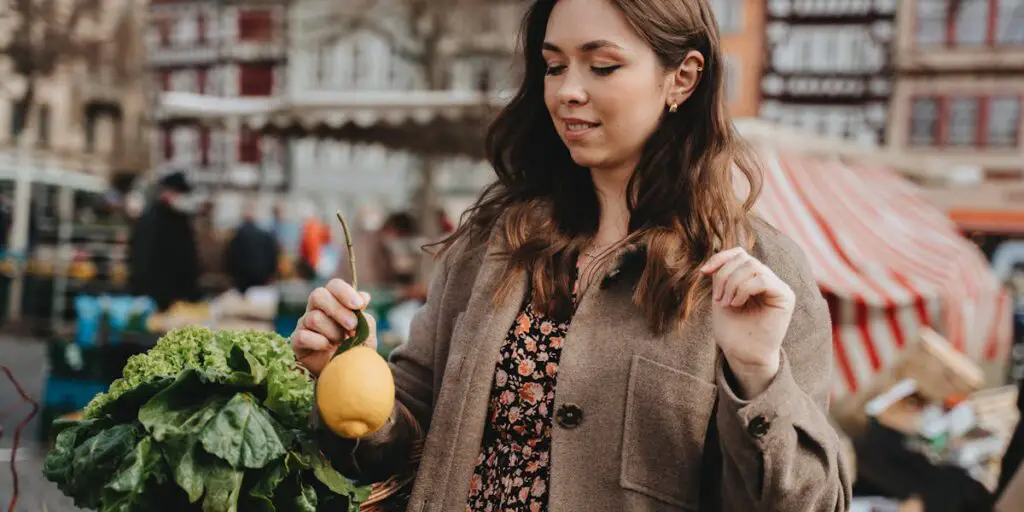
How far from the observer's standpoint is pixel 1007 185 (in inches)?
1030

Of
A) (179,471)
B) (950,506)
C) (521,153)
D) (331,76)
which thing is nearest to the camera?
(179,471)

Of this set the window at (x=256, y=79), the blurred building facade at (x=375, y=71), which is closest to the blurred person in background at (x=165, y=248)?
the blurred building facade at (x=375, y=71)

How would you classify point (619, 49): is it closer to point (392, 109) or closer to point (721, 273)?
point (721, 273)

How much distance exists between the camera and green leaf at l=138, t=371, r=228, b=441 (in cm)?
148

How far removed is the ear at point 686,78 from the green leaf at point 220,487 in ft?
3.20

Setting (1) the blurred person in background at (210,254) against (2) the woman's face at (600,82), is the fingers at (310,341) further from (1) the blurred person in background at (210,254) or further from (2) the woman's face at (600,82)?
(1) the blurred person in background at (210,254)

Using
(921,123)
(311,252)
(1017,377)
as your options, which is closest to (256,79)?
(921,123)

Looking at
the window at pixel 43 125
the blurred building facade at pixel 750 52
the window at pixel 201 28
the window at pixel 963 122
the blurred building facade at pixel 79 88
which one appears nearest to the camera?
the blurred building facade at pixel 79 88

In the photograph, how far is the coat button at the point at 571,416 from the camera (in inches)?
66.1

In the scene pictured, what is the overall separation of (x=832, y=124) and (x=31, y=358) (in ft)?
79.2

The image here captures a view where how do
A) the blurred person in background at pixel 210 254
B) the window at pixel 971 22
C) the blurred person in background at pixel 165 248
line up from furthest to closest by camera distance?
the window at pixel 971 22 < the blurred person in background at pixel 210 254 < the blurred person in background at pixel 165 248

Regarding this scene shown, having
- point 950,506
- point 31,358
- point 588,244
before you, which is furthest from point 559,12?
point 31,358

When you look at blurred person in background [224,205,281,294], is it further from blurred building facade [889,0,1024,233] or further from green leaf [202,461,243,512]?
blurred building facade [889,0,1024,233]

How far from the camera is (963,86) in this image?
28.9 m
